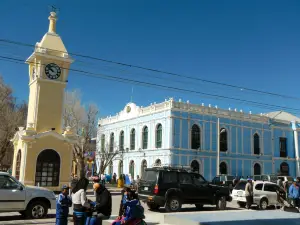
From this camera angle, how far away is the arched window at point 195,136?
4291 centimetres

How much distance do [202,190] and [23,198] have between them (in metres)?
8.63

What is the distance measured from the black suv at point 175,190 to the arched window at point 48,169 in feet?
29.4

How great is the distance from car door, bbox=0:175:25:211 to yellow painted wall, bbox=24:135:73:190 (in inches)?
409

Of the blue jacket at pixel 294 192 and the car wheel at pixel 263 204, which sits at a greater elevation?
the blue jacket at pixel 294 192

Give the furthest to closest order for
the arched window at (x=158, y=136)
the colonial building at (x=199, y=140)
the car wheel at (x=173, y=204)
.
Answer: the arched window at (x=158, y=136)
the colonial building at (x=199, y=140)
the car wheel at (x=173, y=204)

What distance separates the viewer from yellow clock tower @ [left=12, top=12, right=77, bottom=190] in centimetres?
2367

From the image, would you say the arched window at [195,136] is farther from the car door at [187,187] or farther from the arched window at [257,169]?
the car door at [187,187]

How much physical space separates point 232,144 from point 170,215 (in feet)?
116

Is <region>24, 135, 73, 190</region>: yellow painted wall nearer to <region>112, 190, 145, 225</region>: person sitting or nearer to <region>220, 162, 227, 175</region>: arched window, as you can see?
<region>112, 190, 145, 225</region>: person sitting

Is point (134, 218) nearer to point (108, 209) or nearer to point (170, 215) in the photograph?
point (108, 209)

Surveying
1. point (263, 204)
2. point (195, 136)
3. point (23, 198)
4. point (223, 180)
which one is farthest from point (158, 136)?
point (23, 198)

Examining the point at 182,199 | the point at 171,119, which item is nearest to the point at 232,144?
the point at 171,119

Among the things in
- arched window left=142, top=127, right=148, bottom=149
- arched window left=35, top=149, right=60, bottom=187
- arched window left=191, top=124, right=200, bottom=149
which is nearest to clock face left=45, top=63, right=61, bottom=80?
arched window left=35, top=149, right=60, bottom=187

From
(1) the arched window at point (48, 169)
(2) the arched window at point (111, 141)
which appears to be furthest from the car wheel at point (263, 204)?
(2) the arched window at point (111, 141)
